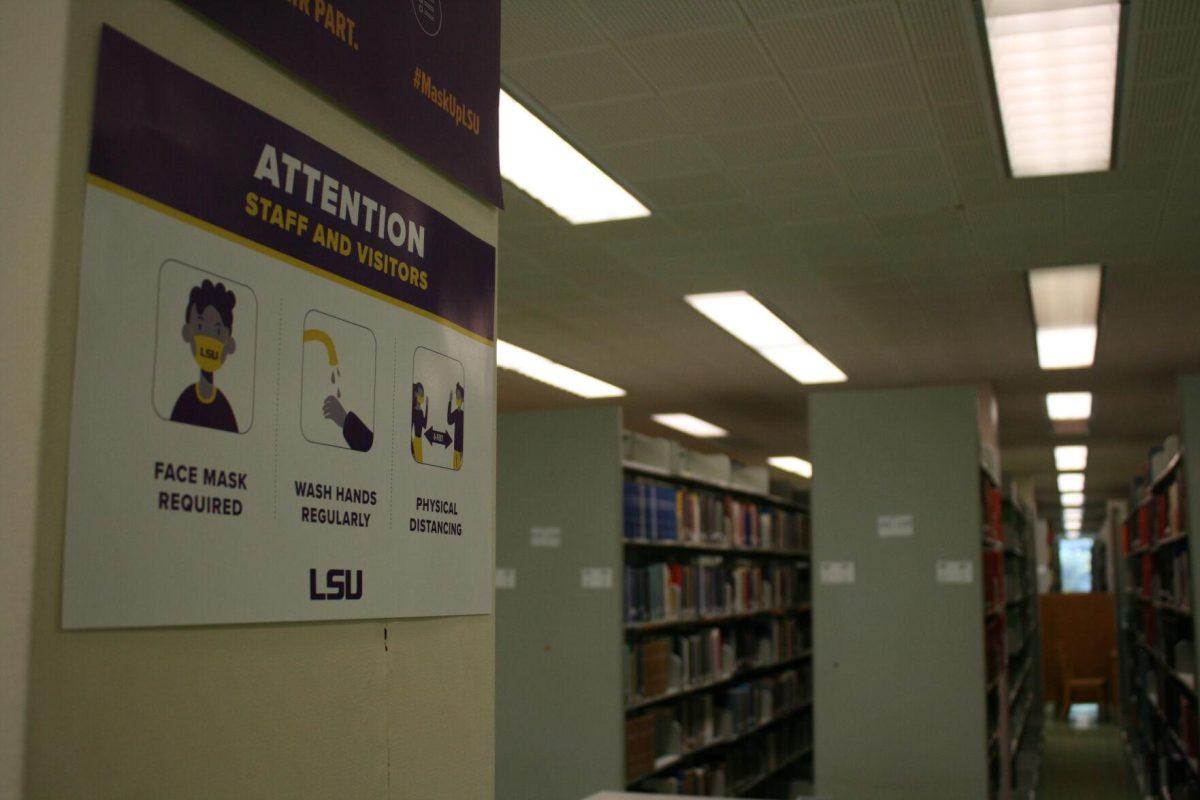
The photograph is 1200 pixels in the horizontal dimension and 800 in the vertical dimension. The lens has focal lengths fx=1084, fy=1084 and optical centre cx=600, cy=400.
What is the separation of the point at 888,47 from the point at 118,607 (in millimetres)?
3347

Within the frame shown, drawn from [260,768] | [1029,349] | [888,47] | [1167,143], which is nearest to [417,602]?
[260,768]

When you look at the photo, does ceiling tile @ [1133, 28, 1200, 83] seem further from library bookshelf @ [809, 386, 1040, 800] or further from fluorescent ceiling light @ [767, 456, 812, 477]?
fluorescent ceiling light @ [767, 456, 812, 477]

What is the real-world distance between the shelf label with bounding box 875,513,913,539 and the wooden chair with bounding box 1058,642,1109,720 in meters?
9.12

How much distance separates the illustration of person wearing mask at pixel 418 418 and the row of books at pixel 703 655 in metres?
4.49

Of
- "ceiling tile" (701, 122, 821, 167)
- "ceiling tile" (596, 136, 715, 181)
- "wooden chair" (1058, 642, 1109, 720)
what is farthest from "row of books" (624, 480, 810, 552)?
"wooden chair" (1058, 642, 1109, 720)

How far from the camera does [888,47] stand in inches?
145

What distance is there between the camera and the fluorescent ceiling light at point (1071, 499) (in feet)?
65.0

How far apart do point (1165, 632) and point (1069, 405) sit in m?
4.20

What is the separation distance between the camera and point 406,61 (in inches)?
57.8

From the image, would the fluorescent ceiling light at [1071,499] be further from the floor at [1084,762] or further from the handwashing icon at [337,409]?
the handwashing icon at [337,409]

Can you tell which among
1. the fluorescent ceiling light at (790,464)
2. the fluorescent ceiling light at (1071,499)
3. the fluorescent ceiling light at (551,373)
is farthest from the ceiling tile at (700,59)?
the fluorescent ceiling light at (1071,499)

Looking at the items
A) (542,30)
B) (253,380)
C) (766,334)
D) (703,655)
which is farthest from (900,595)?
(253,380)

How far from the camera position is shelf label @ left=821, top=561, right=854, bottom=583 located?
583cm

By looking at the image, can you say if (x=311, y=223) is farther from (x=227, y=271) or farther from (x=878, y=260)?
(x=878, y=260)
